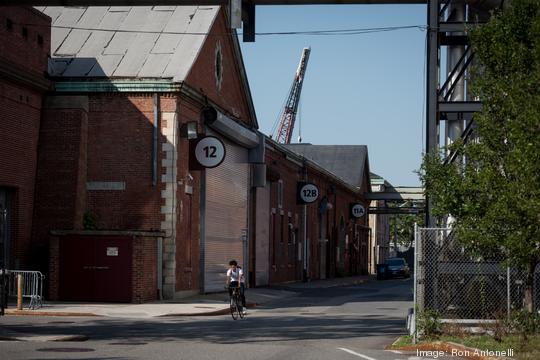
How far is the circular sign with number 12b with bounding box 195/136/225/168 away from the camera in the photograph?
3772 centimetres

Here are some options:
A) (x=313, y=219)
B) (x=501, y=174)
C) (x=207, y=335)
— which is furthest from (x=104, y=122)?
(x=313, y=219)

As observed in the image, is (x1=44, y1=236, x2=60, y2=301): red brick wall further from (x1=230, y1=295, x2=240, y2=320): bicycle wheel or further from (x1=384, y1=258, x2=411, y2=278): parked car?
(x1=384, y1=258, x2=411, y2=278): parked car

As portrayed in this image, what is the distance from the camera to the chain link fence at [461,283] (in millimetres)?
20609

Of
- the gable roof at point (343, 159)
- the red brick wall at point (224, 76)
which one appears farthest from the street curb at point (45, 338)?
the gable roof at point (343, 159)

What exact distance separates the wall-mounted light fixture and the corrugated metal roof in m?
1.62

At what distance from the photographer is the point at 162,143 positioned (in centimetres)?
3612

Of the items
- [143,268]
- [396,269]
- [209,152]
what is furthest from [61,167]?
[396,269]

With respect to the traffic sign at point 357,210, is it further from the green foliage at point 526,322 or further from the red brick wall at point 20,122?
the green foliage at point 526,322

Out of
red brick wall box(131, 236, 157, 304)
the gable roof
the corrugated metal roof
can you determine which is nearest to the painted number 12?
the corrugated metal roof

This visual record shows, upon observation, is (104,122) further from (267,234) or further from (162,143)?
(267,234)

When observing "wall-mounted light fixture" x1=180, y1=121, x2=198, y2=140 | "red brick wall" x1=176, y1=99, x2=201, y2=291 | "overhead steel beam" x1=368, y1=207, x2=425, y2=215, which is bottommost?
"red brick wall" x1=176, y1=99, x2=201, y2=291

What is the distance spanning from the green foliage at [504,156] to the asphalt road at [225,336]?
2914 millimetres

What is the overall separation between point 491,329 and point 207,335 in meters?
5.89

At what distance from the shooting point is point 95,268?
33062 mm
